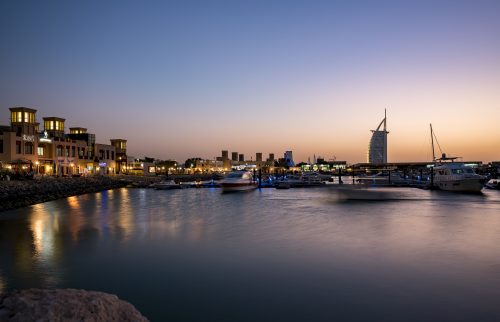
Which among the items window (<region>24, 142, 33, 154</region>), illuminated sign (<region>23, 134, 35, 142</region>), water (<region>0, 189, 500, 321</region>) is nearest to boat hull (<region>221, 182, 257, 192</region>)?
water (<region>0, 189, 500, 321</region>)

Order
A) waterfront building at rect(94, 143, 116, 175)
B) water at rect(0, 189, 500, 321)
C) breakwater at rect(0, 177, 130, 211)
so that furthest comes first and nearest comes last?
waterfront building at rect(94, 143, 116, 175)
breakwater at rect(0, 177, 130, 211)
water at rect(0, 189, 500, 321)

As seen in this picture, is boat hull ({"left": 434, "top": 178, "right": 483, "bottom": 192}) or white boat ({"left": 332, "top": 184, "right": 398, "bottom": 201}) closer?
white boat ({"left": 332, "top": 184, "right": 398, "bottom": 201})

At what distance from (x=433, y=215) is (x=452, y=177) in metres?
31.4

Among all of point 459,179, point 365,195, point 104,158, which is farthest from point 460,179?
point 104,158

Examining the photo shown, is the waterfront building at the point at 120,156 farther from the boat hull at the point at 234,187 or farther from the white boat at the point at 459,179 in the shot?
the white boat at the point at 459,179

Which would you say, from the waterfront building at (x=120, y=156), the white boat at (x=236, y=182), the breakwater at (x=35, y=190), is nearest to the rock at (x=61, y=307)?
the breakwater at (x=35, y=190)

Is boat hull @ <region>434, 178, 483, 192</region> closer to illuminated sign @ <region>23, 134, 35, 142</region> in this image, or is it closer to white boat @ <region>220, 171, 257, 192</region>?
white boat @ <region>220, 171, 257, 192</region>

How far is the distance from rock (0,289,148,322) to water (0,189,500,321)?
425 cm

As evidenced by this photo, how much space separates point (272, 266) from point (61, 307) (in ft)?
36.2

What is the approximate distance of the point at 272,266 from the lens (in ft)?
50.8

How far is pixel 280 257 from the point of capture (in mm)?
17078

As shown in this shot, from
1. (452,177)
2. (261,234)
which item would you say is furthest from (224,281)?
(452,177)

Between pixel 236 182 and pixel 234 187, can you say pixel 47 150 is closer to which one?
pixel 234 187

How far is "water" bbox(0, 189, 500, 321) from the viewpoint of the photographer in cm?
1063
